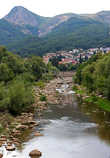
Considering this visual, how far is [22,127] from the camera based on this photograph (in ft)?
121

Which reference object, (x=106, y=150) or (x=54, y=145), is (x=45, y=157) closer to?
(x=54, y=145)

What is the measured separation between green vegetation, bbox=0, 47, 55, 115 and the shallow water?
471 centimetres

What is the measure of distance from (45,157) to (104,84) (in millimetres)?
30591

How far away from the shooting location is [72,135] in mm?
34125

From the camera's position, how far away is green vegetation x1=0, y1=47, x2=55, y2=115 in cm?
4484

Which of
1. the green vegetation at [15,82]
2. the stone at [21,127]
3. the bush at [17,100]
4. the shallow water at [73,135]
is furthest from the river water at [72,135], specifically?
the green vegetation at [15,82]

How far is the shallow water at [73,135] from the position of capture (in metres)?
28.1

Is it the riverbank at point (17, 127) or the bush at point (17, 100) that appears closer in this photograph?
the riverbank at point (17, 127)

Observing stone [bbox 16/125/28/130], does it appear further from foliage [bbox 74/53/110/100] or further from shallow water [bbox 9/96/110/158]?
foliage [bbox 74/53/110/100]

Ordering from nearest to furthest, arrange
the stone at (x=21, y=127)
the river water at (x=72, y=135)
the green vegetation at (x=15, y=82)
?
the river water at (x=72, y=135), the stone at (x=21, y=127), the green vegetation at (x=15, y=82)

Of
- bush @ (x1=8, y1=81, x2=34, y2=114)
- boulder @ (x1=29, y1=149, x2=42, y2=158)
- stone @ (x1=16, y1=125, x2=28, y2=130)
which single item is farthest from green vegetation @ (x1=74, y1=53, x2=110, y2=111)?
boulder @ (x1=29, y1=149, x2=42, y2=158)

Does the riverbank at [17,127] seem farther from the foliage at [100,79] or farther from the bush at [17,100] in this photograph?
the foliage at [100,79]

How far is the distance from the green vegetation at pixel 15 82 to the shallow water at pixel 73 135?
471 centimetres

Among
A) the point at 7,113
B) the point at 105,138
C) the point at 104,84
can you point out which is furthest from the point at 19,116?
the point at 104,84
